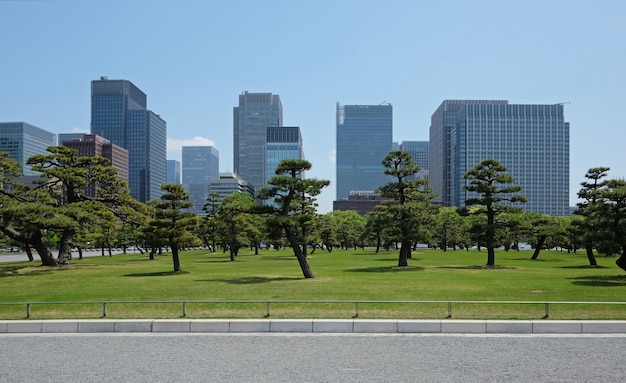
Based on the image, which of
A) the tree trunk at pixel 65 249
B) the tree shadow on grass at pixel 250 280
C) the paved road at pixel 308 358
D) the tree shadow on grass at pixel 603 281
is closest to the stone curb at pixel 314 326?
the paved road at pixel 308 358

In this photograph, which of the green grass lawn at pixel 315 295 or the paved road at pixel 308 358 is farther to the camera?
the green grass lawn at pixel 315 295

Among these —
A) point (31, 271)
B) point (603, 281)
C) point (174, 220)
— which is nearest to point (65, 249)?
point (31, 271)

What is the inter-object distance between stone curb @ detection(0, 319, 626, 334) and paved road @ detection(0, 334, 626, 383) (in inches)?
22.3

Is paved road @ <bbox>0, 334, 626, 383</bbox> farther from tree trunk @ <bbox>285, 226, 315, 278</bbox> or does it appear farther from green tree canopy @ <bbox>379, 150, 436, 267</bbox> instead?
green tree canopy @ <bbox>379, 150, 436, 267</bbox>

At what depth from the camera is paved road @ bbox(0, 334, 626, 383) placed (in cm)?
1096

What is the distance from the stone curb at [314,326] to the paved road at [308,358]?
1.86 feet

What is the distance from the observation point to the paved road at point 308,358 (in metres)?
11.0

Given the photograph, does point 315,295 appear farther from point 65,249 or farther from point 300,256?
point 65,249

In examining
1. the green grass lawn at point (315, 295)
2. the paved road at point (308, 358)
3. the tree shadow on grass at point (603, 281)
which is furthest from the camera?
the tree shadow on grass at point (603, 281)

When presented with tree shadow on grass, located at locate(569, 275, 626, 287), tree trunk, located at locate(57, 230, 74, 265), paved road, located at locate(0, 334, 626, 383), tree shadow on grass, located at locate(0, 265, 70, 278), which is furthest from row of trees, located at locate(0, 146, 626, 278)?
paved road, located at locate(0, 334, 626, 383)

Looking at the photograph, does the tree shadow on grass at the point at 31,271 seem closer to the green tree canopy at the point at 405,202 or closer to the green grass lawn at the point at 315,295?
the green grass lawn at the point at 315,295

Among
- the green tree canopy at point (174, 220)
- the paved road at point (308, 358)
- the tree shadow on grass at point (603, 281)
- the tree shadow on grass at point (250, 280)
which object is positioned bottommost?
the tree shadow on grass at point (250, 280)

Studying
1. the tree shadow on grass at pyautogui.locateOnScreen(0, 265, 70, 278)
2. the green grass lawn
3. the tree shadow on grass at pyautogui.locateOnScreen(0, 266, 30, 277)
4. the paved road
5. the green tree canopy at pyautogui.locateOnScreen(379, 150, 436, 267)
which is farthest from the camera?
the green tree canopy at pyautogui.locateOnScreen(379, 150, 436, 267)

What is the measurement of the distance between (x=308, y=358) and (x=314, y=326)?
3.33 metres
